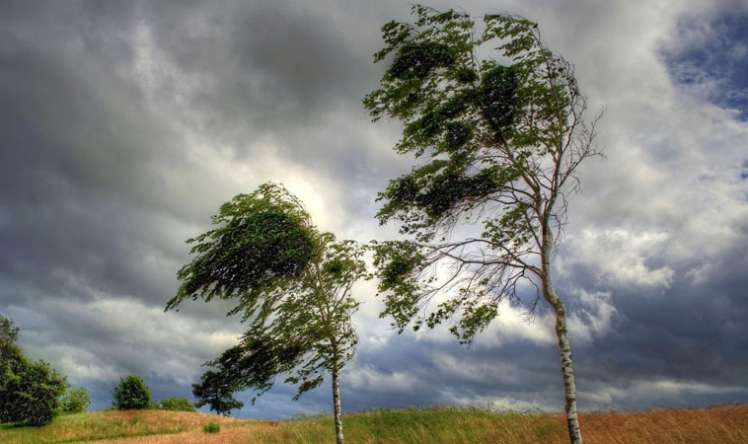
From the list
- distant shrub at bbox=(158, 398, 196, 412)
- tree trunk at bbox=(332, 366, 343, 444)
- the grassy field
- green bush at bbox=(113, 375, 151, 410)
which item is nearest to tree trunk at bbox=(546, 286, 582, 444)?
the grassy field

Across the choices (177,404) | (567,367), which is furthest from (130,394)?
(567,367)

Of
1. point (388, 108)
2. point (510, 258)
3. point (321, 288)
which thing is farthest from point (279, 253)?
point (510, 258)

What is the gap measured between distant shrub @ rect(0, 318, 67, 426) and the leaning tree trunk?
1559 inches

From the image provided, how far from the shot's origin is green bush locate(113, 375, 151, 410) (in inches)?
1639

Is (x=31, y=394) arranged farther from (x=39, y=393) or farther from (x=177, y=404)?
(x=177, y=404)

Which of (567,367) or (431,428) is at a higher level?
(567,367)

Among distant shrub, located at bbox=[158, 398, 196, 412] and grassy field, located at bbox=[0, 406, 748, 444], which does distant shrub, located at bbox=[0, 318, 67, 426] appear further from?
distant shrub, located at bbox=[158, 398, 196, 412]

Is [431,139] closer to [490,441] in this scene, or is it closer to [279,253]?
[279,253]

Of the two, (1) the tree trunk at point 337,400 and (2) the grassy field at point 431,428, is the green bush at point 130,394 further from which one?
(1) the tree trunk at point 337,400

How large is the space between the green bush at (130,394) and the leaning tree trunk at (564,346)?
38.7 m

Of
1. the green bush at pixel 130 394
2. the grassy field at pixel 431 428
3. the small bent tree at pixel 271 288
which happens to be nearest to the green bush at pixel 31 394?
the grassy field at pixel 431 428

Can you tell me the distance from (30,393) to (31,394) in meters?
0.12

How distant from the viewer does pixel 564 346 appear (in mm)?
13062

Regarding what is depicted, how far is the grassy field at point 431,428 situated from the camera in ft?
48.8
